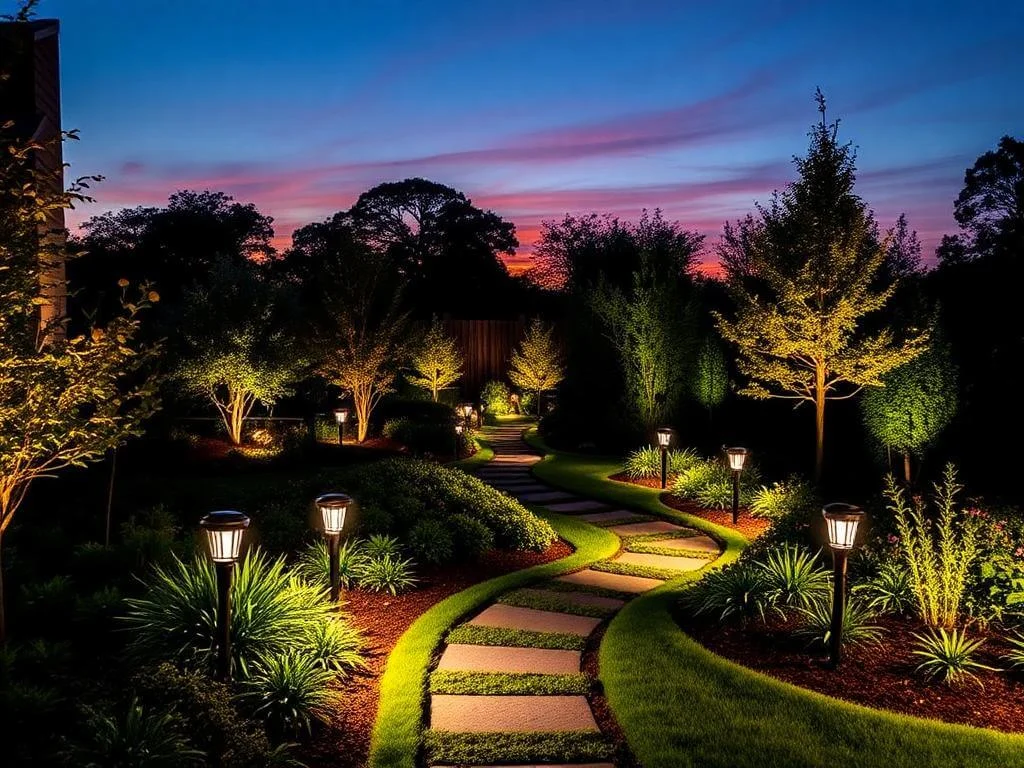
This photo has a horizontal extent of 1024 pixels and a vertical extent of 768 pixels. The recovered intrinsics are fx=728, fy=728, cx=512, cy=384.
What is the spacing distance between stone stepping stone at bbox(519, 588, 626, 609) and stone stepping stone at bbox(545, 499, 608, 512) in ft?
14.4

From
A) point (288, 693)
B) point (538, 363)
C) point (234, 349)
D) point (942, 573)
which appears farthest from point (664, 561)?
point (538, 363)

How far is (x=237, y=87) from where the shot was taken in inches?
613

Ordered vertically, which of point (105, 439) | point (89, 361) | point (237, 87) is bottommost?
point (105, 439)

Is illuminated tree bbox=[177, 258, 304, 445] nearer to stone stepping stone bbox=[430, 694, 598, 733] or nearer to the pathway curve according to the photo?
the pathway curve

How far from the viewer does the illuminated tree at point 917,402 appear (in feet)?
38.1

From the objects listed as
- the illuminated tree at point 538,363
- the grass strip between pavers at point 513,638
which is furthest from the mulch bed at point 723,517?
the illuminated tree at point 538,363

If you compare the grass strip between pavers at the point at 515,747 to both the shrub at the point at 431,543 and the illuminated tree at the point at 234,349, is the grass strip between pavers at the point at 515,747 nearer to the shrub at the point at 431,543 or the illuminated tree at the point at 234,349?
the shrub at the point at 431,543

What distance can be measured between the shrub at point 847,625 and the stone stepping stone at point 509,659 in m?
1.69

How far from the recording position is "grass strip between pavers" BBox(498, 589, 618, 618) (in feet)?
21.0

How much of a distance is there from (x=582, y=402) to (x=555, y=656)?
15.7 m

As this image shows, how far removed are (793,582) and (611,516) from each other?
16.7 ft

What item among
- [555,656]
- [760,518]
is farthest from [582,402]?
[555,656]

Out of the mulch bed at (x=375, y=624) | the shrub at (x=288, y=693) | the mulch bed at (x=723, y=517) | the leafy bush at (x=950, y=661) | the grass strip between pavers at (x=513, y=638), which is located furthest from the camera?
the mulch bed at (x=723, y=517)

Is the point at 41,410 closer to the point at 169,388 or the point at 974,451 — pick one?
the point at 974,451
